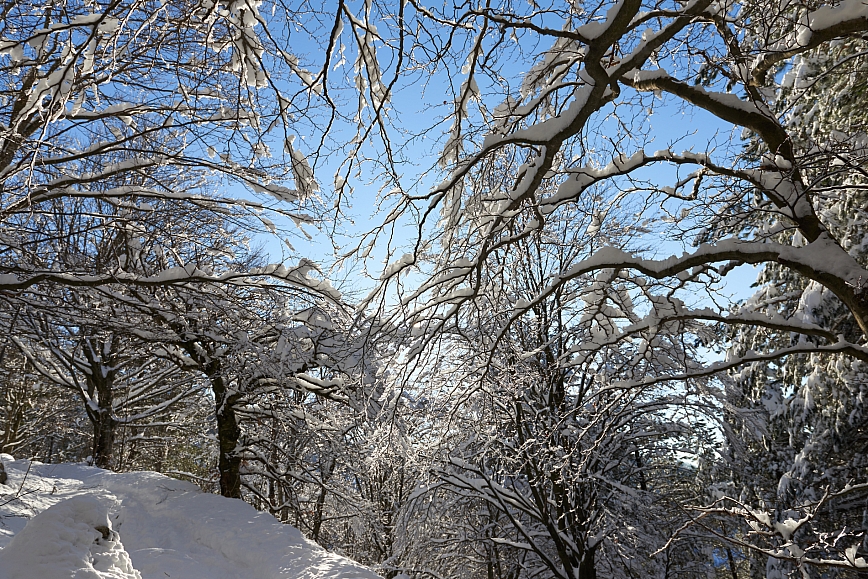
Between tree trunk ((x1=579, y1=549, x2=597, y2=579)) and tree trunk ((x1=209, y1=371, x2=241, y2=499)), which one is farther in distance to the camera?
tree trunk ((x1=209, y1=371, x2=241, y2=499))

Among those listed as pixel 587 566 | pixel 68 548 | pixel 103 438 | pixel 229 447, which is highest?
pixel 103 438

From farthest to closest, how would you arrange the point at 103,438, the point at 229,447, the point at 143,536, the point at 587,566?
the point at 103,438
the point at 229,447
the point at 587,566
the point at 143,536

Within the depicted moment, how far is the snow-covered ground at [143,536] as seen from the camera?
3.21 metres

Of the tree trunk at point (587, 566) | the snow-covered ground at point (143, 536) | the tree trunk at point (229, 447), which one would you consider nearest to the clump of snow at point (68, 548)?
the snow-covered ground at point (143, 536)

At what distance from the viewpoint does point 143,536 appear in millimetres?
7090

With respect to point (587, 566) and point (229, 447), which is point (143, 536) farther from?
point (587, 566)

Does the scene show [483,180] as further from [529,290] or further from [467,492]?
[467,492]

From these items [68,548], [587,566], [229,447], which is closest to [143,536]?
[229,447]

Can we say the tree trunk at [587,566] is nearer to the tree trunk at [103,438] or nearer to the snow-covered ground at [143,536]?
the snow-covered ground at [143,536]

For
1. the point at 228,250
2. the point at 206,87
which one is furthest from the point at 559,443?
the point at 206,87

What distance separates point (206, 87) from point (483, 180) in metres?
3.19

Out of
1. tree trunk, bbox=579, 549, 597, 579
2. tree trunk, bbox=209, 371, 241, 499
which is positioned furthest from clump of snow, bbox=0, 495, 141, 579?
tree trunk, bbox=579, 549, 597, 579

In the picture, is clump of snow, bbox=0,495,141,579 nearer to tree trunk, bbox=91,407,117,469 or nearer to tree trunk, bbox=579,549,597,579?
tree trunk, bbox=579,549,597,579

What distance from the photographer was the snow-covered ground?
321 cm
